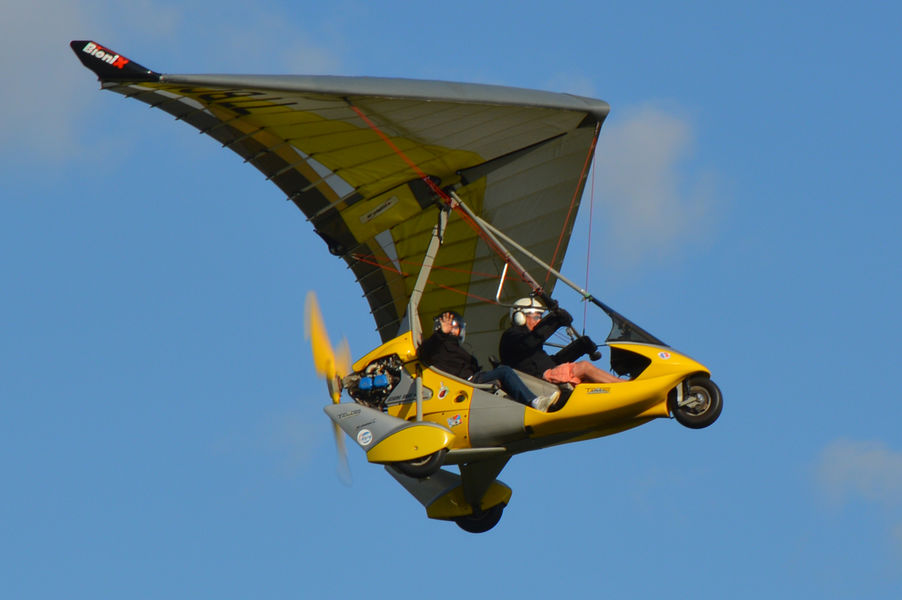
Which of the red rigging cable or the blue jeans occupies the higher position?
the red rigging cable

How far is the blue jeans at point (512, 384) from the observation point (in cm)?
2195

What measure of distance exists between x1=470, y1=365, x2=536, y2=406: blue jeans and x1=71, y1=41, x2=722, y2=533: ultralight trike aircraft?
144 millimetres

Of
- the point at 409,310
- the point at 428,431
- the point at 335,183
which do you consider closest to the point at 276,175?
the point at 335,183

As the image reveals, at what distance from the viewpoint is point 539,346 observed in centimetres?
2281

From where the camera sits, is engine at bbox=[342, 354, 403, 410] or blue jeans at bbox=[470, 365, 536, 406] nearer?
blue jeans at bbox=[470, 365, 536, 406]

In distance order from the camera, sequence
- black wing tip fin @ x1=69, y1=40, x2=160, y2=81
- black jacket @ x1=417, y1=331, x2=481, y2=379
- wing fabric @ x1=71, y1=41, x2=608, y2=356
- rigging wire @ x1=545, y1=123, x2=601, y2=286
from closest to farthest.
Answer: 1. black wing tip fin @ x1=69, y1=40, x2=160, y2=81
2. wing fabric @ x1=71, y1=41, x2=608, y2=356
3. black jacket @ x1=417, y1=331, x2=481, y2=379
4. rigging wire @ x1=545, y1=123, x2=601, y2=286

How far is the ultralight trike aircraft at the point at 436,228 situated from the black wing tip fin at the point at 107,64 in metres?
0.02

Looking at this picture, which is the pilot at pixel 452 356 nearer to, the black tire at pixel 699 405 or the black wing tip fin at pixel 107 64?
the black tire at pixel 699 405

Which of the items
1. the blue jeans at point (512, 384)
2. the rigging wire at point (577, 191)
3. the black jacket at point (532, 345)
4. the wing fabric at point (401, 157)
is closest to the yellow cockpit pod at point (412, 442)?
the blue jeans at point (512, 384)

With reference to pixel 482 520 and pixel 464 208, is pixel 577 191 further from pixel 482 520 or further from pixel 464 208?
pixel 482 520

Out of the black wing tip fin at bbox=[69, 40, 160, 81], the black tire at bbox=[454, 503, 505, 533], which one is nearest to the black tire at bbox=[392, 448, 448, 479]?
the black tire at bbox=[454, 503, 505, 533]

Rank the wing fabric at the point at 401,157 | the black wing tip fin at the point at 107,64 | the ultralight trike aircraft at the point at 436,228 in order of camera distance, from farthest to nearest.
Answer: the wing fabric at the point at 401,157 → the ultralight trike aircraft at the point at 436,228 → the black wing tip fin at the point at 107,64

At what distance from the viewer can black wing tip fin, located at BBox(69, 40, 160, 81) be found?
66.7ft

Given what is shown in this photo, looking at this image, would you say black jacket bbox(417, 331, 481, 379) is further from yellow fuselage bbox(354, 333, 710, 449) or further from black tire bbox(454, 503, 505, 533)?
black tire bbox(454, 503, 505, 533)
